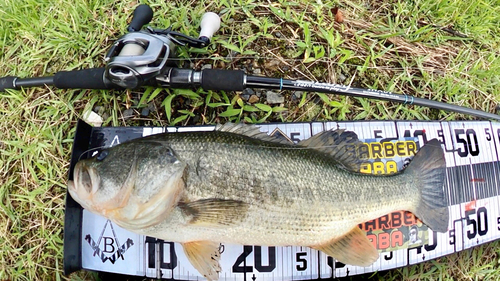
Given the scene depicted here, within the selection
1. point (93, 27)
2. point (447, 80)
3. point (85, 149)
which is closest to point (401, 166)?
point (447, 80)

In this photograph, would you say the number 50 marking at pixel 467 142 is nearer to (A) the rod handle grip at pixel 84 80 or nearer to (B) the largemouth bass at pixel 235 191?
(B) the largemouth bass at pixel 235 191

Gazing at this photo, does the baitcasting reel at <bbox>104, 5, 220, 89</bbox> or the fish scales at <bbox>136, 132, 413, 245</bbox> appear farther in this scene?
the baitcasting reel at <bbox>104, 5, 220, 89</bbox>

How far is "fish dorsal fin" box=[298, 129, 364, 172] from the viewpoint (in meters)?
2.41

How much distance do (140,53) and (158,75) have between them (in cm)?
19

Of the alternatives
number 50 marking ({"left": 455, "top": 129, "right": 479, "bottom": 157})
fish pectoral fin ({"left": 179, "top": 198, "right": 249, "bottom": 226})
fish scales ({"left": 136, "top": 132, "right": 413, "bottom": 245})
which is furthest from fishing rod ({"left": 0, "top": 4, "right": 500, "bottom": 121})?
fish pectoral fin ({"left": 179, "top": 198, "right": 249, "bottom": 226})

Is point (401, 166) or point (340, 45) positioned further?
point (340, 45)

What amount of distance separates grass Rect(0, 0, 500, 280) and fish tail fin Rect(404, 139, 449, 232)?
487 mm

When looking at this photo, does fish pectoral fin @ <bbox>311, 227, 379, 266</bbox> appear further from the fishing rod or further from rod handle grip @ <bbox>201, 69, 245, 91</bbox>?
rod handle grip @ <bbox>201, 69, 245, 91</bbox>

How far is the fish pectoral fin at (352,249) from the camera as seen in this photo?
7.83ft

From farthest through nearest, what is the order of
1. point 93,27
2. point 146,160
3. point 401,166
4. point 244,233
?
1. point 93,27
2. point 401,166
3. point 244,233
4. point 146,160

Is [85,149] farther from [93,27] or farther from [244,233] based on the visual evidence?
[244,233]

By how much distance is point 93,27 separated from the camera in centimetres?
310

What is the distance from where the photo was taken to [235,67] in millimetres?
3021

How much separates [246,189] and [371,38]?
2.07m
